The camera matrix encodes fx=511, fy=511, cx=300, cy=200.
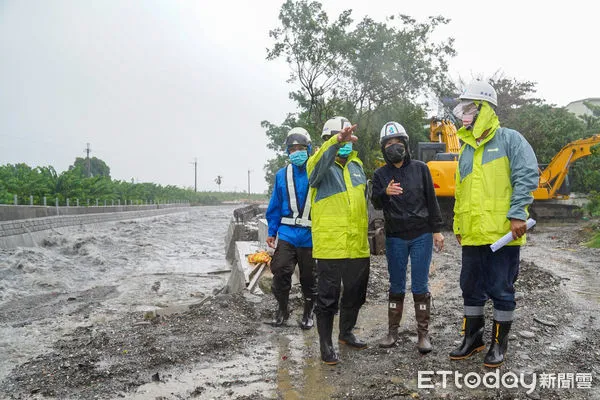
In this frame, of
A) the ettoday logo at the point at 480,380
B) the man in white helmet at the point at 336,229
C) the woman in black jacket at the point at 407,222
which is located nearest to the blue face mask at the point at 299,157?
the man in white helmet at the point at 336,229

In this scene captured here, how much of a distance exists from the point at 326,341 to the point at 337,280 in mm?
509

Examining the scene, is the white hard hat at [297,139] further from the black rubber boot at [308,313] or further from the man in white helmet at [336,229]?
the black rubber boot at [308,313]

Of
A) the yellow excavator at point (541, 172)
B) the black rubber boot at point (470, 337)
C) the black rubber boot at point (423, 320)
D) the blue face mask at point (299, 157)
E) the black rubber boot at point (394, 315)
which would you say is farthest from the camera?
the yellow excavator at point (541, 172)

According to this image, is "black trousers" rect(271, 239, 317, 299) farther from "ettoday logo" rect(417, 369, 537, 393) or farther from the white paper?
the white paper

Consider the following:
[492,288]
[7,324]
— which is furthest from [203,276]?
[492,288]

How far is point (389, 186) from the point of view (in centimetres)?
434

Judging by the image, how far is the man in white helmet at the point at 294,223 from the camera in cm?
515

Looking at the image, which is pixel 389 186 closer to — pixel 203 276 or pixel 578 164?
pixel 203 276

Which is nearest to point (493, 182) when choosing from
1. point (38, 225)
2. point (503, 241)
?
point (503, 241)

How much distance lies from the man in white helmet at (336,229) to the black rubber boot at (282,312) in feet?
4.06

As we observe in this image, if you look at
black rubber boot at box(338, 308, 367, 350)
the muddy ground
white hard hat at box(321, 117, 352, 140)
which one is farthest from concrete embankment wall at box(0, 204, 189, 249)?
white hard hat at box(321, 117, 352, 140)

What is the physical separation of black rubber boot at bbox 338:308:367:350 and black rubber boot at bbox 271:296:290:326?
100cm

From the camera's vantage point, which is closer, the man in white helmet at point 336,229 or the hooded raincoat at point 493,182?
the hooded raincoat at point 493,182

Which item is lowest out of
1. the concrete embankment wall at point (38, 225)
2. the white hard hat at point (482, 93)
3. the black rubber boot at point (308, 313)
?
the black rubber boot at point (308, 313)
